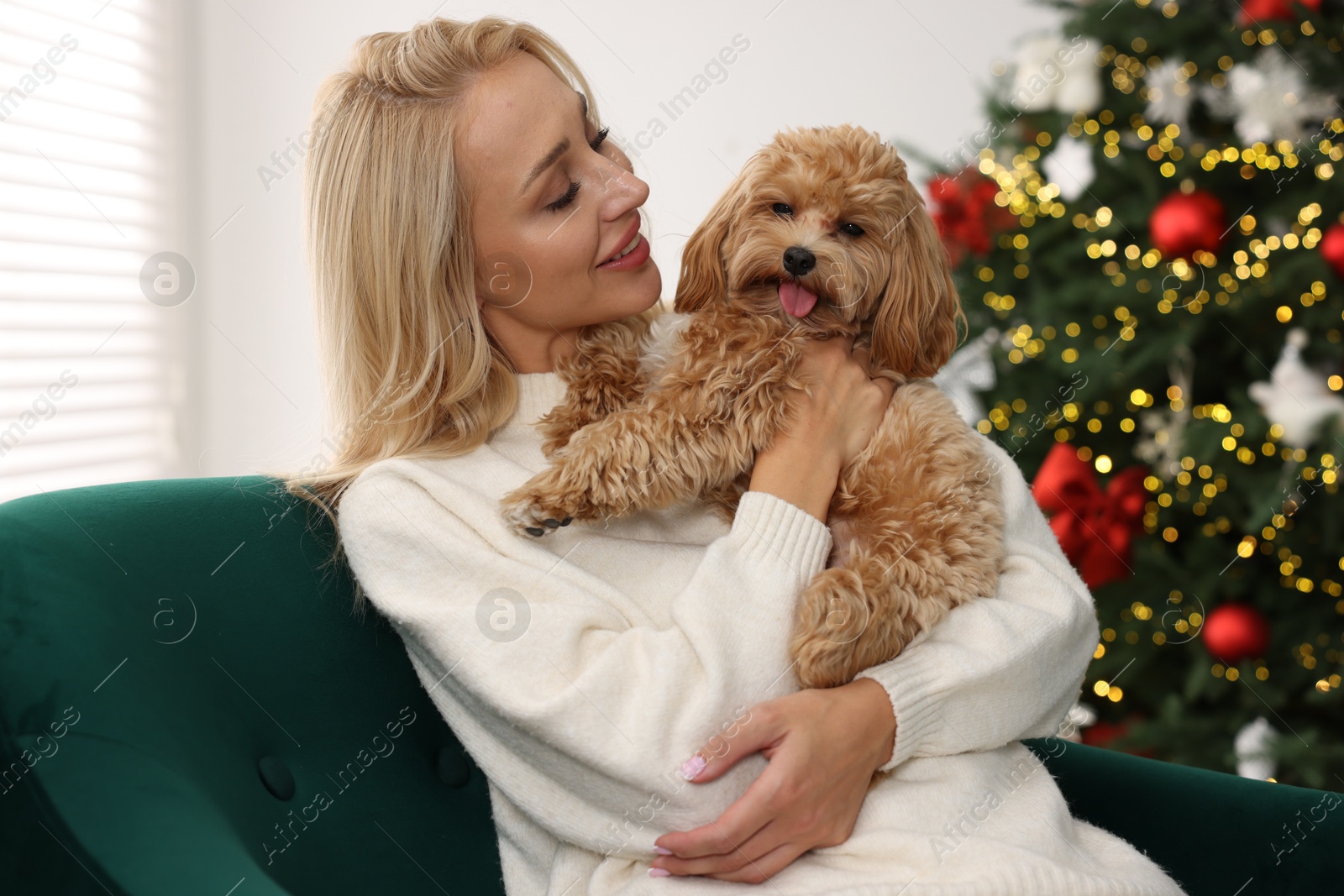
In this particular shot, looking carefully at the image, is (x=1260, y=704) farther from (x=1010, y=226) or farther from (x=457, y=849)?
(x=457, y=849)

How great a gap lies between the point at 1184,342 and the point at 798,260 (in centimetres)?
160

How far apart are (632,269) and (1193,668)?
2200mm

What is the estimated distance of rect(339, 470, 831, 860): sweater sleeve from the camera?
1358 millimetres

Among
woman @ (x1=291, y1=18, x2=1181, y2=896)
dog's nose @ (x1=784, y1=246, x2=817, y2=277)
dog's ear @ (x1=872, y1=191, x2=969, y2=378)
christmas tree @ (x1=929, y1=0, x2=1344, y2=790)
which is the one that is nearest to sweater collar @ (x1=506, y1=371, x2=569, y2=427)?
woman @ (x1=291, y1=18, x2=1181, y2=896)

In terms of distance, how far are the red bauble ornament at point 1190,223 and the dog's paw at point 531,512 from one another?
2.09 m

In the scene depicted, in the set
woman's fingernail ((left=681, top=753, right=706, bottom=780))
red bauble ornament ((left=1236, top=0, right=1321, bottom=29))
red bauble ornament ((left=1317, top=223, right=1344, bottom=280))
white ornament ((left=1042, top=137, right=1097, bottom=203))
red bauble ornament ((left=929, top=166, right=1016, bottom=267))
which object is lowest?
woman's fingernail ((left=681, top=753, right=706, bottom=780))

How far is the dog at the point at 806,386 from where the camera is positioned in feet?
5.35

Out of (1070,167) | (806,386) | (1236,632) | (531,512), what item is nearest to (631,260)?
(806,386)

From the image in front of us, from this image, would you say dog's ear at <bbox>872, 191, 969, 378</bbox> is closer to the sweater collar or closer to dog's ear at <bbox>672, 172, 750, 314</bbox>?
dog's ear at <bbox>672, 172, 750, 314</bbox>

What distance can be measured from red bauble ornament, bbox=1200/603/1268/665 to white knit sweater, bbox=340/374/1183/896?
148cm

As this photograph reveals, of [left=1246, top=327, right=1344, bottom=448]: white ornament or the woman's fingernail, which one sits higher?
[left=1246, top=327, right=1344, bottom=448]: white ornament

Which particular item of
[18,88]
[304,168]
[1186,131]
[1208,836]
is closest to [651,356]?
[304,168]

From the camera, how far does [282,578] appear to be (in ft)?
5.02

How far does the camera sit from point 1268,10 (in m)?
2.71
